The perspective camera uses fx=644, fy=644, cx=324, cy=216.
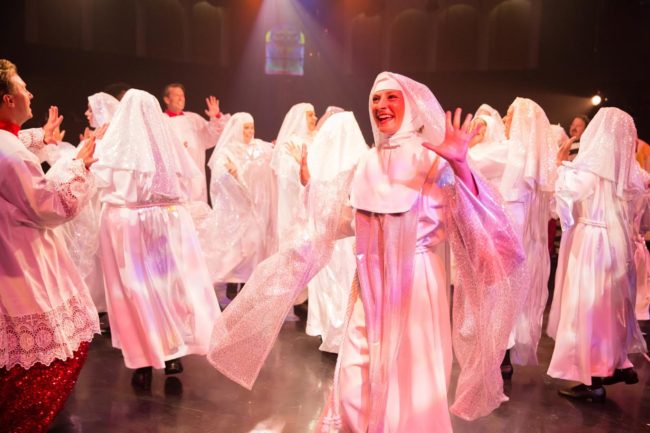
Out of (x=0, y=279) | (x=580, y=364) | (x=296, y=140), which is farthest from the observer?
(x=296, y=140)

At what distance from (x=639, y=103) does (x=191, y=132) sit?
657 cm

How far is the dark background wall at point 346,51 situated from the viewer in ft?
28.6

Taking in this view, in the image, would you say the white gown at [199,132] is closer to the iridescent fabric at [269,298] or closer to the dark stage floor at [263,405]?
the dark stage floor at [263,405]

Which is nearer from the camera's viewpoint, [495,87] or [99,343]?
[99,343]

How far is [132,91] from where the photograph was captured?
13.9 ft

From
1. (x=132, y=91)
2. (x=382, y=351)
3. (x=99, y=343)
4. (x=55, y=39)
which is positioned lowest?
(x=99, y=343)

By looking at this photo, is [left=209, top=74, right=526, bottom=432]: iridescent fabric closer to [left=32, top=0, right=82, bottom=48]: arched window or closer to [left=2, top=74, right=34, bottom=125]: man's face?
[left=2, top=74, right=34, bottom=125]: man's face

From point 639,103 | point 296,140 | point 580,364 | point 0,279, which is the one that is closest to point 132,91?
point 0,279

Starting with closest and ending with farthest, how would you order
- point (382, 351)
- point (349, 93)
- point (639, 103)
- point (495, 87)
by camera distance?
point (382, 351) → point (639, 103) → point (495, 87) → point (349, 93)

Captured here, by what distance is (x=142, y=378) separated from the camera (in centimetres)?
435

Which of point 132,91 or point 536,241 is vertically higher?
point 132,91

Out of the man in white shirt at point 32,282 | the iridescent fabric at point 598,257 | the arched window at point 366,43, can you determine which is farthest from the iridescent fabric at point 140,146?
the arched window at point 366,43

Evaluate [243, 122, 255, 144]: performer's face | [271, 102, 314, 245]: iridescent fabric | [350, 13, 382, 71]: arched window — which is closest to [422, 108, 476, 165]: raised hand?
[271, 102, 314, 245]: iridescent fabric

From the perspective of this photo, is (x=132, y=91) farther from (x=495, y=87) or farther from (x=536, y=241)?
(x=495, y=87)
